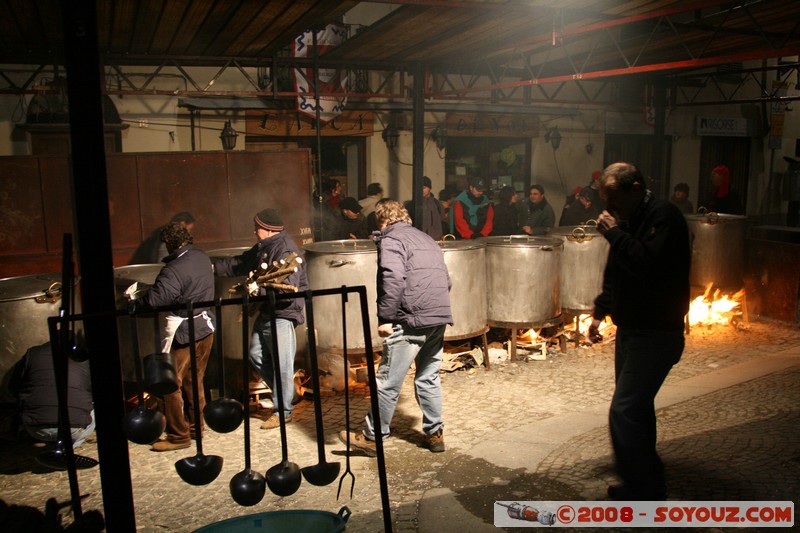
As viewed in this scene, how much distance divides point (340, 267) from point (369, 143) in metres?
9.12

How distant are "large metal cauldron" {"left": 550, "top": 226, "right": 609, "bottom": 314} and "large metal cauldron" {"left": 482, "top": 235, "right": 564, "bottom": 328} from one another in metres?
0.49

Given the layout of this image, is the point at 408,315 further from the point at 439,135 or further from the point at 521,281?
the point at 439,135

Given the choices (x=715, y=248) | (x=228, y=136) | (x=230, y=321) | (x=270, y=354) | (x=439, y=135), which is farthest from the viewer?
(x=439, y=135)

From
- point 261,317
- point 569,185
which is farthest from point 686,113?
point 261,317

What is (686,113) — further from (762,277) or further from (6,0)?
(6,0)

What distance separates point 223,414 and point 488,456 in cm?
292

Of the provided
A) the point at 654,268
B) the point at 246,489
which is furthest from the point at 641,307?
the point at 246,489

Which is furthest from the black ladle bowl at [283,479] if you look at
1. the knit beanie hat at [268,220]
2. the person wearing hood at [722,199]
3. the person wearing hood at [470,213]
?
the person wearing hood at [722,199]

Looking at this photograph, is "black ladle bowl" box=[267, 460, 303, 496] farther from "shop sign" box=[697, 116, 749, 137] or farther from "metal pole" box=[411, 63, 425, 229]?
"shop sign" box=[697, 116, 749, 137]

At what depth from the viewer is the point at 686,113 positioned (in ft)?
66.1

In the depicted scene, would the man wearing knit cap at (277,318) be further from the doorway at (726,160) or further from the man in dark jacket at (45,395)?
the doorway at (726,160)

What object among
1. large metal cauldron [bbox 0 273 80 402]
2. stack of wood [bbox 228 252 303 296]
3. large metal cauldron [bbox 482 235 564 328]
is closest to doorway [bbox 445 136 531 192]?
large metal cauldron [bbox 482 235 564 328]

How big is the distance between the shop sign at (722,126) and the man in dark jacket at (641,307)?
1842cm

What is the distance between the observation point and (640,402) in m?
4.00
